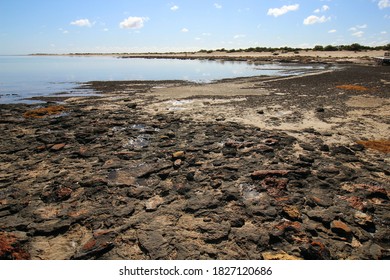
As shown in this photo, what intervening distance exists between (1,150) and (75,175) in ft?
11.7

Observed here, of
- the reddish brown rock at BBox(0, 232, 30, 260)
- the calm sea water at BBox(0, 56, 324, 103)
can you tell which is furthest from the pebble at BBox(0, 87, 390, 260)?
the calm sea water at BBox(0, 56, 324, 103)

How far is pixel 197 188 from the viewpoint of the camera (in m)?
5.59

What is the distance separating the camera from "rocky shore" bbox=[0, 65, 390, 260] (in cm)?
392

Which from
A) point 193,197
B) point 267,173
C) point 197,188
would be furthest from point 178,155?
point 267,173

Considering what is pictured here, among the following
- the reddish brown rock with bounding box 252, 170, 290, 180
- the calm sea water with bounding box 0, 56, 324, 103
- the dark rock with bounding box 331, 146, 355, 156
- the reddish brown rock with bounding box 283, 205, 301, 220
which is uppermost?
the calm sea water with bounding box 0, 56, 324, 103

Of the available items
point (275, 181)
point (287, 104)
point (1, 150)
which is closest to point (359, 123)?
point (287, 104)

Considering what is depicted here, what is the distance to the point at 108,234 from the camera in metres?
4.12

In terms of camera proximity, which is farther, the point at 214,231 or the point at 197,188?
the point at 197,188

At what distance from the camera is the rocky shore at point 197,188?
3.92 m

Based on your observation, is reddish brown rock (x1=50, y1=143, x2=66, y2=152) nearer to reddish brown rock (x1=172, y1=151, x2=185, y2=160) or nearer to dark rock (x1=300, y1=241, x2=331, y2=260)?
reddish brown rock (x1=172, y1=151, x2=185, y2=160)

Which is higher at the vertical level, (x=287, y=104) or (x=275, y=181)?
(x=287, y=104)

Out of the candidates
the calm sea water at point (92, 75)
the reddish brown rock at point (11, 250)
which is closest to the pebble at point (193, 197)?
the reddish brown rock at point (11, 250)

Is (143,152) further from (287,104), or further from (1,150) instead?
(287,104)

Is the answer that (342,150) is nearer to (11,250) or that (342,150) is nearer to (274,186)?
(274,186)
